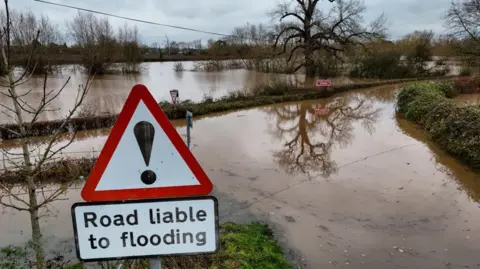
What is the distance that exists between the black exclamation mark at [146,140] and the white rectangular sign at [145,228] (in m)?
0.11

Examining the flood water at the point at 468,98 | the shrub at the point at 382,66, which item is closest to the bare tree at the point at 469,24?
the flood water at the point at 468,98

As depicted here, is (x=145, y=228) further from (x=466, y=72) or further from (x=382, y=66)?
(x=466, y=72)

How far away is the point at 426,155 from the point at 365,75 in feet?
82.1

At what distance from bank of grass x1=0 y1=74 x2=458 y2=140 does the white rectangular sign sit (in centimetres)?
1227

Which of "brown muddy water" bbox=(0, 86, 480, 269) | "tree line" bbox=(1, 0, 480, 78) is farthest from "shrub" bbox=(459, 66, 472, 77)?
"brown muddy water" bbox=(0, 86, 480, 269)

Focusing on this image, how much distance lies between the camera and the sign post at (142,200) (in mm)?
1356

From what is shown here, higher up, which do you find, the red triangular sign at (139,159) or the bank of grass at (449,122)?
the red triangular sign at (139,159)

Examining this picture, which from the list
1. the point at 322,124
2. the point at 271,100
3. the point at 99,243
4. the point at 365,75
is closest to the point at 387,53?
the point at 365,75

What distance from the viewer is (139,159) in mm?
1389

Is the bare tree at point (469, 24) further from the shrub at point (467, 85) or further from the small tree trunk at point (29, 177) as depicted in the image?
the small tree trunk at point (29, 177)

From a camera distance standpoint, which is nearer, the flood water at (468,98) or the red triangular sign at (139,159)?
the red triangular sign at (139,159)

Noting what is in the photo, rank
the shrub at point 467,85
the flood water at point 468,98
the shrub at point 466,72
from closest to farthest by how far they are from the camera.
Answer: the flood water at point 468,98, the shrub at point 467,85, the shrub at point 466,72

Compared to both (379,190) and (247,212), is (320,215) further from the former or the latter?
(379,190)

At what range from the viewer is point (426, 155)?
1058cm
